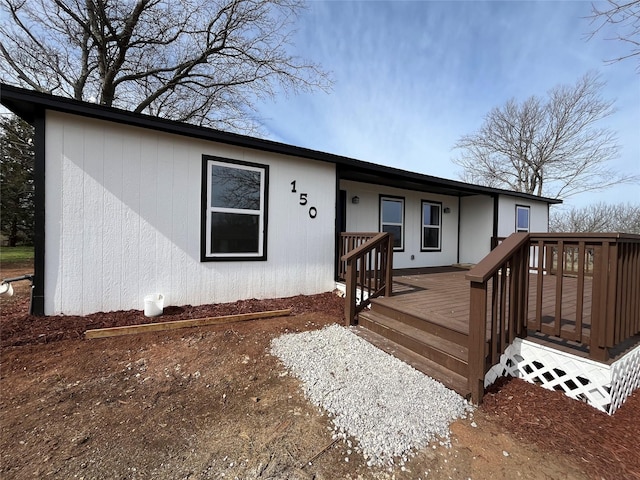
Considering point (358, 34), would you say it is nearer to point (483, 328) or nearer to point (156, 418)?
point (483, 328)

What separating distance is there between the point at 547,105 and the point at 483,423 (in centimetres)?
2049

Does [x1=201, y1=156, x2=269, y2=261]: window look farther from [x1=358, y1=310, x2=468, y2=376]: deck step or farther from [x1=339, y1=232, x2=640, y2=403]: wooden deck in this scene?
Result: [x1=339, y1=232, x2=640, y2=403]: wooden deck

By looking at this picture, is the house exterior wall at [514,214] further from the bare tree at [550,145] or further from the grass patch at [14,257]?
the grass patch at [14,257]

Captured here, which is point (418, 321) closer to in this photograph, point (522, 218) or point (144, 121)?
point (144, 121)

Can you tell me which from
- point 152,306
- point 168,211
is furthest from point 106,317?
point 168,211

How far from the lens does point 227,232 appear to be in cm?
450

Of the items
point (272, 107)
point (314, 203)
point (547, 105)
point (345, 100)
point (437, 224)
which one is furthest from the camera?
point (547, 105)

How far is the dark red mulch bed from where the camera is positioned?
→ 306cm

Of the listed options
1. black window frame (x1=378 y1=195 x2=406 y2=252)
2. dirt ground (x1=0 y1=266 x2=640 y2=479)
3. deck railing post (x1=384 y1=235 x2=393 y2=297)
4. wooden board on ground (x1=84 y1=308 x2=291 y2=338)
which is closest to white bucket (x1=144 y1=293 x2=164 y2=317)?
wooden board on ground (x1=84 y1=308 x2=291 y2=338)

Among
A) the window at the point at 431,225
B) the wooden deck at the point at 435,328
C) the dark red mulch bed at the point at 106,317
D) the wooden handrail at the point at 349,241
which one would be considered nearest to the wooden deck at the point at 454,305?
the wooden deck at the point at 435,328

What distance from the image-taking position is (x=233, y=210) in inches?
178

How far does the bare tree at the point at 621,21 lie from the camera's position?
10.5 ft

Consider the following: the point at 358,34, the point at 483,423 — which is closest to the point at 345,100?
the point at 358,34

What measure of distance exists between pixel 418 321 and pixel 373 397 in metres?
1.27
